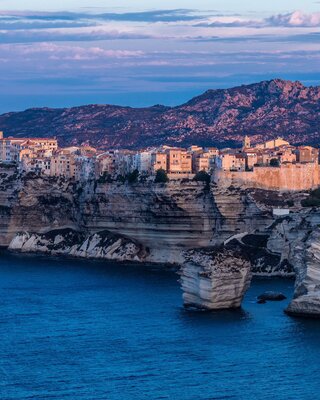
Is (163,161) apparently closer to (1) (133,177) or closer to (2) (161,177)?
(1) (133,177)

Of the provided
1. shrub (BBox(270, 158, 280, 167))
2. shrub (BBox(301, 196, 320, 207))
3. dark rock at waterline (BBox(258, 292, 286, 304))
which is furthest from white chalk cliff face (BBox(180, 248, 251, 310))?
shrub (BBox(270, 158, 280, 167))

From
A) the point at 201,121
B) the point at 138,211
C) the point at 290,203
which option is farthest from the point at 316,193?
the point at 201,121

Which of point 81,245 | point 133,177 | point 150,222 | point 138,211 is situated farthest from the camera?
point 133,177

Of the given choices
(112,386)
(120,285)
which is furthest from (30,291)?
(112,386)

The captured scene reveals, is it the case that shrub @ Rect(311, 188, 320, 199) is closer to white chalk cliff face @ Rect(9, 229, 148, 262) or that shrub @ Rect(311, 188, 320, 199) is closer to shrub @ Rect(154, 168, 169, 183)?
shrub @ Rect(154, 168, 169, 183)

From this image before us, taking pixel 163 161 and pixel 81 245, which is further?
pixel 163 161

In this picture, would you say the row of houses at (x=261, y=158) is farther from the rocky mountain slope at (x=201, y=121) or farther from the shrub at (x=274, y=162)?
the rocky mountain slope at (x=201, y=121)

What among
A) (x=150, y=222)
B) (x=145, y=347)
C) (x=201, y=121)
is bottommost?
(x=145, y=347)

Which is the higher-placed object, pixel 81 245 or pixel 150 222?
pixel 150 222
